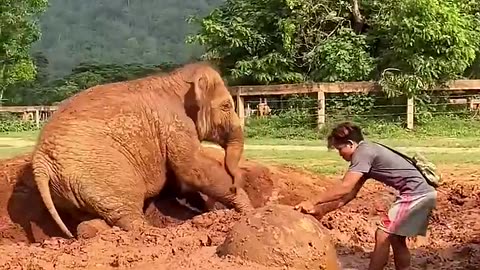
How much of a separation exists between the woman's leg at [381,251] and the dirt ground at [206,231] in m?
0.52

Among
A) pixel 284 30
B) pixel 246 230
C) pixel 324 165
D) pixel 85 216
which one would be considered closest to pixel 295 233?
pixel 246 230

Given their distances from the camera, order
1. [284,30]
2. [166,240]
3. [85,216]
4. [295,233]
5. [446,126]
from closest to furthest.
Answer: [295,233]
[166,240]
[85,216]
[446,126]
[284,30]

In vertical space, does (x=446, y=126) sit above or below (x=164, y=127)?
below

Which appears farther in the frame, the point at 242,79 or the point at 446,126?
the point at 242,79

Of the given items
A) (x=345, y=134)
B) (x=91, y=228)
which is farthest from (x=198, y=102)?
(x=345, y=134)

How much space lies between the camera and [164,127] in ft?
31.4

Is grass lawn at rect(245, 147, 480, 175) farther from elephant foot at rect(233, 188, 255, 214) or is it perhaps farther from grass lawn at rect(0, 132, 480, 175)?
elephant foot at rect(233, 188, 255, 214)

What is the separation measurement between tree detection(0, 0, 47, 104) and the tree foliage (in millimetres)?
11291

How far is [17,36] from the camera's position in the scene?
38781 mm

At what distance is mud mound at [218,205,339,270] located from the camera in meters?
6.37

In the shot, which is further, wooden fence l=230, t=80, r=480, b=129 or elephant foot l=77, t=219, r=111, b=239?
wooden fence l=230, t=80, r=480, b=129

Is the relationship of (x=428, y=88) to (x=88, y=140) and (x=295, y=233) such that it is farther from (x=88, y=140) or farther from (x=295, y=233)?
(x=295, y=233)

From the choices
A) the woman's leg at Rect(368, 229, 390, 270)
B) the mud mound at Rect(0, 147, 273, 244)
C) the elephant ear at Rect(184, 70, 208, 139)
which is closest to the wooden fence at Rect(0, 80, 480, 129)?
the mud mound at Rect(0, 147, 273, 244)

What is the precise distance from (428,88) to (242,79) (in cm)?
652
